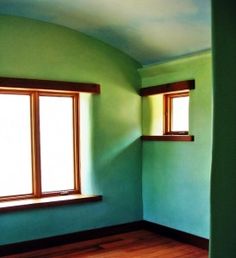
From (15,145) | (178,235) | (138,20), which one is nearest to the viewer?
(138,20)

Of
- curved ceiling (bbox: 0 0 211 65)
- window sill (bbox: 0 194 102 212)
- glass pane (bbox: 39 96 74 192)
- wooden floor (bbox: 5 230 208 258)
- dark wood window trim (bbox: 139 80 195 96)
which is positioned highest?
curved ceiling (bbox: 0 0 211 65)

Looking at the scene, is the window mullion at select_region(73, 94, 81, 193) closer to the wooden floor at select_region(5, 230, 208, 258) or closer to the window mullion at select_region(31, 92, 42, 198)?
the window mullion at select_region(31, 92, 42, 198)

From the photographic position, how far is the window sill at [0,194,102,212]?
330 centimetres

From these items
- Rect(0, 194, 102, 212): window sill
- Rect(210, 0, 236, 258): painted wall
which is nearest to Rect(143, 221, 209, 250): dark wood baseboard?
Rect(0, 194, 102, 212): window sill

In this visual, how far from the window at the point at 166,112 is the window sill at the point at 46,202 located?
1083 millimetres

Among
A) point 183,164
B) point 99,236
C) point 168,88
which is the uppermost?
point 168,88

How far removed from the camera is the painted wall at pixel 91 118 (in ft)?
11.0

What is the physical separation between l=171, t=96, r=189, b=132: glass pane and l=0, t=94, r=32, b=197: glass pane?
69.3 inches

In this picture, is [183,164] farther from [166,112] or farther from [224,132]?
[224,132]

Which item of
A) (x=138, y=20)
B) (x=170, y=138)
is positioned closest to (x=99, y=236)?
(x=170, y=138)

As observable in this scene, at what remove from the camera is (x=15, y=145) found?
359 centimetres

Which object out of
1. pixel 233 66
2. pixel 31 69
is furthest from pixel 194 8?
pixel 233 66

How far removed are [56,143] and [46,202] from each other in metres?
0.72

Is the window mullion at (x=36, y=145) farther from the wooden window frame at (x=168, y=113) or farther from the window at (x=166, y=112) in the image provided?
the wooden window frame at (x=168, y=113)
